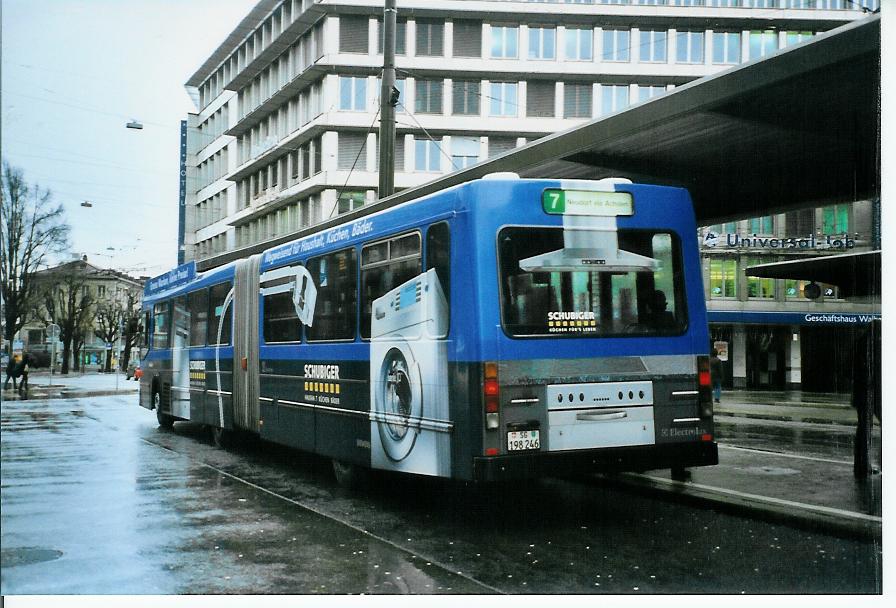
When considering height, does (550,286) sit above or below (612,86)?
below

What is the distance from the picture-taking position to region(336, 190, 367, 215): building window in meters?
19.8

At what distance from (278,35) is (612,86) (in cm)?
1732

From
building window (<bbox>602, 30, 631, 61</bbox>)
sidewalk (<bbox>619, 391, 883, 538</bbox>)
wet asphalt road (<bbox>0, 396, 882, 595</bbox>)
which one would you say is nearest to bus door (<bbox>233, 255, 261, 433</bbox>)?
wet asphalt road (<bbox>0, 396, 882, 595</bbox>)

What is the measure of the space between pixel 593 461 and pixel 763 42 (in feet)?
25.9

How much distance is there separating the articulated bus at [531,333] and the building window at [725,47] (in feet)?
19.1

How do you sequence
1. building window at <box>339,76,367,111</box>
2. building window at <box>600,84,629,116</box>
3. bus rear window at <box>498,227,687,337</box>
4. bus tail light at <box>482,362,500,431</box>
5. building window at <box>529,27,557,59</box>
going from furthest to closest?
building window at <box>600,84,629,116</box> < building window at <box>529,27,557,59</box> < building window at <box>339,76,367,111</box> < bus rear window at <box>498,227,687,337</box> < bus tail light at <box>482,362,500,431</box>

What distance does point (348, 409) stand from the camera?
33.1 feet

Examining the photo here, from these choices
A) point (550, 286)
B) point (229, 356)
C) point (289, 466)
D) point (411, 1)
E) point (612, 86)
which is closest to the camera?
point (550, 286)

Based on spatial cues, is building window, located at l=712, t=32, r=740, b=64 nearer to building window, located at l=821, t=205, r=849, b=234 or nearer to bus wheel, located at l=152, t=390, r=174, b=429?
building window, located at l=821, t=205, r=849, b=234

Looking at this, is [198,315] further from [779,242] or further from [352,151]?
[779,242]

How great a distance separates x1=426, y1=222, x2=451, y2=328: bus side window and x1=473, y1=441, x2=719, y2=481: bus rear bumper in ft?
4.48

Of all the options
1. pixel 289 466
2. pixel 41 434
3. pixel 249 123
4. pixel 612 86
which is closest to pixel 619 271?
pixel 289 466

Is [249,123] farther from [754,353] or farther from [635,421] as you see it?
[754,353]

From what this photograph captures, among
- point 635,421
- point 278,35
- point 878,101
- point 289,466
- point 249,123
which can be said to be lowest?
point 289,466
